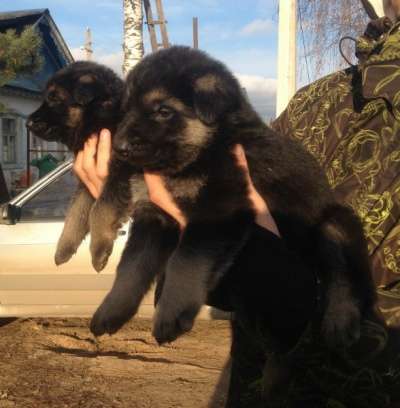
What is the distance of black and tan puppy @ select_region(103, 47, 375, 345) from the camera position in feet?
6.20

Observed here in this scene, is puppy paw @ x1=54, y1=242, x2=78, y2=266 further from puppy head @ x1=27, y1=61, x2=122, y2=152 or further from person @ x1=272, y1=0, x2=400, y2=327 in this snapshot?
person @ x1=272, y1=0, x2=400, y2=327

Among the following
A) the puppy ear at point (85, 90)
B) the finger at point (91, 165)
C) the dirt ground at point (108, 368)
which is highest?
the puppy ear at point (85, 90)

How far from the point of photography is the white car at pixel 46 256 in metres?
4.56

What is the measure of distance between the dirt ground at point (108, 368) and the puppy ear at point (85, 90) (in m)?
2.46

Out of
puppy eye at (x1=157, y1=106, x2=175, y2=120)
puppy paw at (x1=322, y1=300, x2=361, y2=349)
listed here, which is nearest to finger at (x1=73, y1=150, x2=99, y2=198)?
puppy eye at (x1=157, y1=106, x2=175, y2=120)

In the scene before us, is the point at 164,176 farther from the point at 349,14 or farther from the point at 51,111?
the point at 349,14

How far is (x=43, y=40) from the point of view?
53.6 feet

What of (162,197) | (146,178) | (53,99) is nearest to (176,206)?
(162,197)

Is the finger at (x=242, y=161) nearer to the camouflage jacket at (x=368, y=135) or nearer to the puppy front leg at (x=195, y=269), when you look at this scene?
the puppy front leg at (x=195, y=269)

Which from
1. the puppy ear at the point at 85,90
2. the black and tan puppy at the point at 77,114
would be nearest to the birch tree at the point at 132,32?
the black and tan puppy at the point at 77,114

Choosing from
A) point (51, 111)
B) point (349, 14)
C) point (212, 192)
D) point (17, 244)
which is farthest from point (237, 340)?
point (349, 14)

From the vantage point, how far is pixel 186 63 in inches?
88.5

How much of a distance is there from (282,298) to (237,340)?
2.03 feet

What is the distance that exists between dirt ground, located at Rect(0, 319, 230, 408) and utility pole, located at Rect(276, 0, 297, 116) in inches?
121
